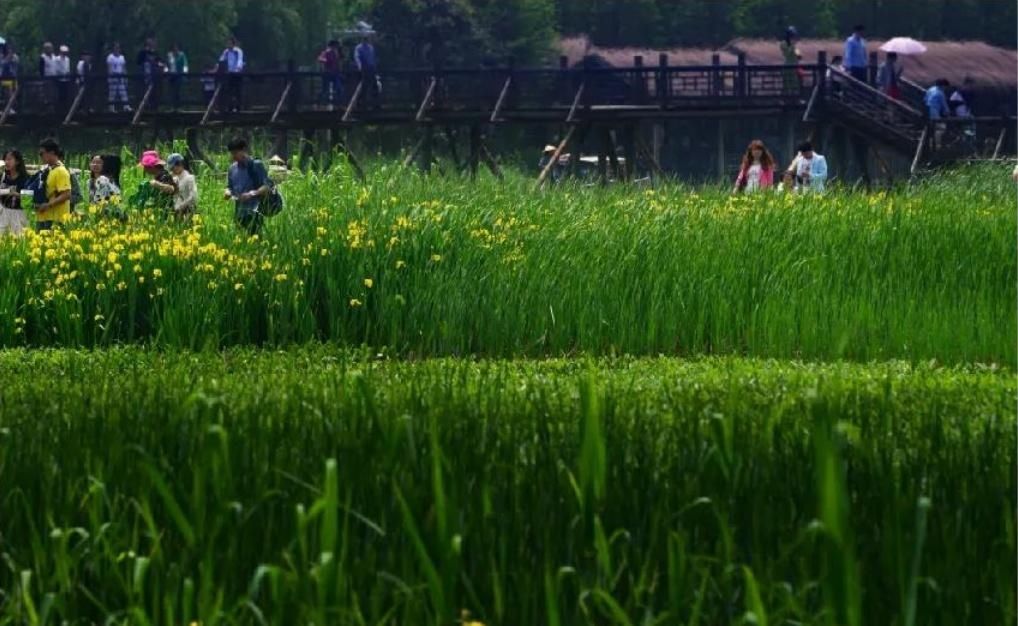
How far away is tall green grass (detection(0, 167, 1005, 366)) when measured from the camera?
15461 mm

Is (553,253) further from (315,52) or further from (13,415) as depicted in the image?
(315,52)

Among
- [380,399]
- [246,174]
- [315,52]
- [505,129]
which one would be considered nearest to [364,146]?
[505,129]

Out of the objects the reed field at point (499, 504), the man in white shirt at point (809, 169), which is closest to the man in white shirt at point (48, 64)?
the man in white shirt at point (809, 169)

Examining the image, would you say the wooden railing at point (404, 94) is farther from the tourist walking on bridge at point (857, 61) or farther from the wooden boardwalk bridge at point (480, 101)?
the tourist walking on bridge at point (857, 61)

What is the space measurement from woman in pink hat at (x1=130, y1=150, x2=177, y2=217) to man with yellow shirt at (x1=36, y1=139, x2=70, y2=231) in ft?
2.08

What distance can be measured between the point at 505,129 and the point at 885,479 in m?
50.6

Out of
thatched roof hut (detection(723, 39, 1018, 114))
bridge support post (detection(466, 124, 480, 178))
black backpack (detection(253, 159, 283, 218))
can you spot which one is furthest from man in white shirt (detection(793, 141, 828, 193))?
thatched roof hut (detection(723, 39, 1018, 114))

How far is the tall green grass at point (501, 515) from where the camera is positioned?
255 inches

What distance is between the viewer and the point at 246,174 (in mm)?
19078

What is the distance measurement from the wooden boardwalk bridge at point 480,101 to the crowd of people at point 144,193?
2041 centimetres

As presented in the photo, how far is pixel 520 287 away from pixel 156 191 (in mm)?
5382

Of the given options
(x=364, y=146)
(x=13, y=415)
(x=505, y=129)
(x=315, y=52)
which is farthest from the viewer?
(x=315, y=52)

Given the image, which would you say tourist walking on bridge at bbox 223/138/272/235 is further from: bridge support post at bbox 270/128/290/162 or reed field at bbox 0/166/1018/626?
bridge support post at bbox 270/128/290/162

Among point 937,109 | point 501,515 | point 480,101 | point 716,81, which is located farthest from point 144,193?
point 480,101
